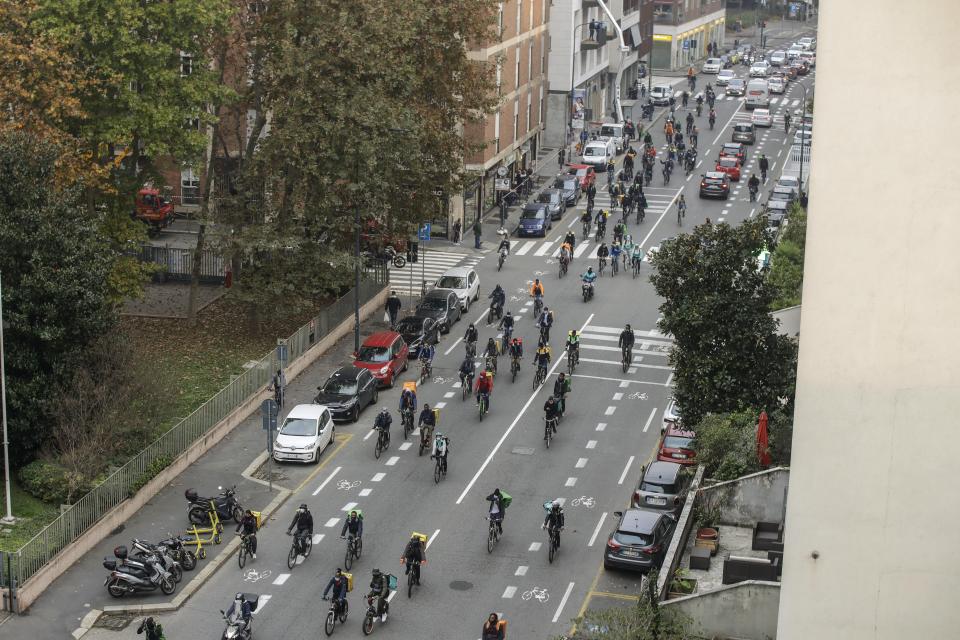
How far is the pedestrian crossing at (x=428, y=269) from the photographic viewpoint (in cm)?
5772

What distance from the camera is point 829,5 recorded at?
63.5ft

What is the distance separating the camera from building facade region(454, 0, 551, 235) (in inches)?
2660

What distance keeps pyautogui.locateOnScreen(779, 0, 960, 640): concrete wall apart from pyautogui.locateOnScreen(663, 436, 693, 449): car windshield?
18.0m

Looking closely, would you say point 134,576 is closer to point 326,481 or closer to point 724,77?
point 326,481

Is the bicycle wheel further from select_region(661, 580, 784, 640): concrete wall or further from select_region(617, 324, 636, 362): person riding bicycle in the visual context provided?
select_region(617, 324, 636, 362): person riding bicycle

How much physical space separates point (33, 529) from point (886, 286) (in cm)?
2155

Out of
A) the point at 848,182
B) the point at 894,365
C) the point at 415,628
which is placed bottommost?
the point at 415,628

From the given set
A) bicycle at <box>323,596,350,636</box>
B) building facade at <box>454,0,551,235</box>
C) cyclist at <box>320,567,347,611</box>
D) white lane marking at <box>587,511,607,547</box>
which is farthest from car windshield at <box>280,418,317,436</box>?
building facade at <box>454,0,551,235</box>

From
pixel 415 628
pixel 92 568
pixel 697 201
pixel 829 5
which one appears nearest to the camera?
A: pixel 829 5

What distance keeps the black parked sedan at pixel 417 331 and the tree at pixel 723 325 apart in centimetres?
1248

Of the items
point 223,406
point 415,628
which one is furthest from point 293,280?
point 415,628

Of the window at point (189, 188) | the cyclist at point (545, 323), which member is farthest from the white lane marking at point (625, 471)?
the window at point (189, 188)

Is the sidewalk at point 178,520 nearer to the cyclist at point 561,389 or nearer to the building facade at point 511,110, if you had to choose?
the cyclist at point 561,389

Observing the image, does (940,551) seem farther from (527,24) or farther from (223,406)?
(527,24)
